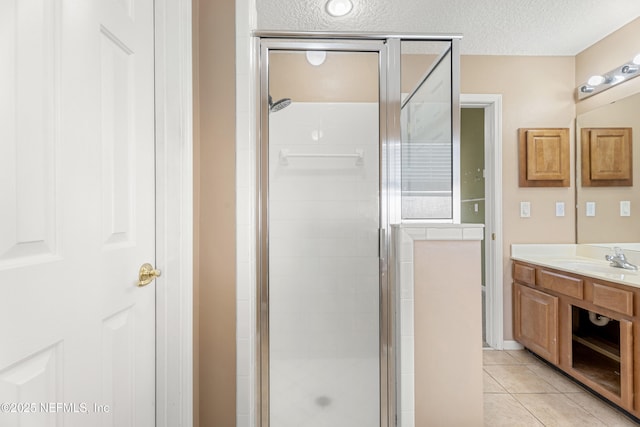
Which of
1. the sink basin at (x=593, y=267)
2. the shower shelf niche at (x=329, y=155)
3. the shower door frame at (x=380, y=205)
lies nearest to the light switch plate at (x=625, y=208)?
the sink basin at (x=593, y=267)

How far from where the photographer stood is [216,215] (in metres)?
1.31

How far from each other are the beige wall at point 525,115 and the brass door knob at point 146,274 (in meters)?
2.72

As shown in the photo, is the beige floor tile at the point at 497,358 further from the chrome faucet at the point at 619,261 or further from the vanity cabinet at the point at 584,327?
the chrome faucet at the point at 619,261

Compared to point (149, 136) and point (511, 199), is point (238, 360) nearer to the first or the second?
point (149, 136)

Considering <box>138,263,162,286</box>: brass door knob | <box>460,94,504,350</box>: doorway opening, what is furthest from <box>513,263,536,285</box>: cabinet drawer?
<box>138,263,162,286</box>: brass door knob

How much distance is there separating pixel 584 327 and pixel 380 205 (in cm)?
176

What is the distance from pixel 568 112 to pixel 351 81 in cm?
232

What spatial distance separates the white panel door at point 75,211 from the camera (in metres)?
0.60

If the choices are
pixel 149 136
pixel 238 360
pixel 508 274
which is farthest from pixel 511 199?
pixel 149 136

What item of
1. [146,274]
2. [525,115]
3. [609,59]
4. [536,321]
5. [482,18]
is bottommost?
[536,321]

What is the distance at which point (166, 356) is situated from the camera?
112 centimetres

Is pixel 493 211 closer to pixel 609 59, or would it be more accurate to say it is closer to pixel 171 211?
pixel 609 59

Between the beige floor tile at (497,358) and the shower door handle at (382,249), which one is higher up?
the shower door handle at (382,249)

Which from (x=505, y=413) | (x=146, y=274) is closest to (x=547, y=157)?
(x=505, y=413)
